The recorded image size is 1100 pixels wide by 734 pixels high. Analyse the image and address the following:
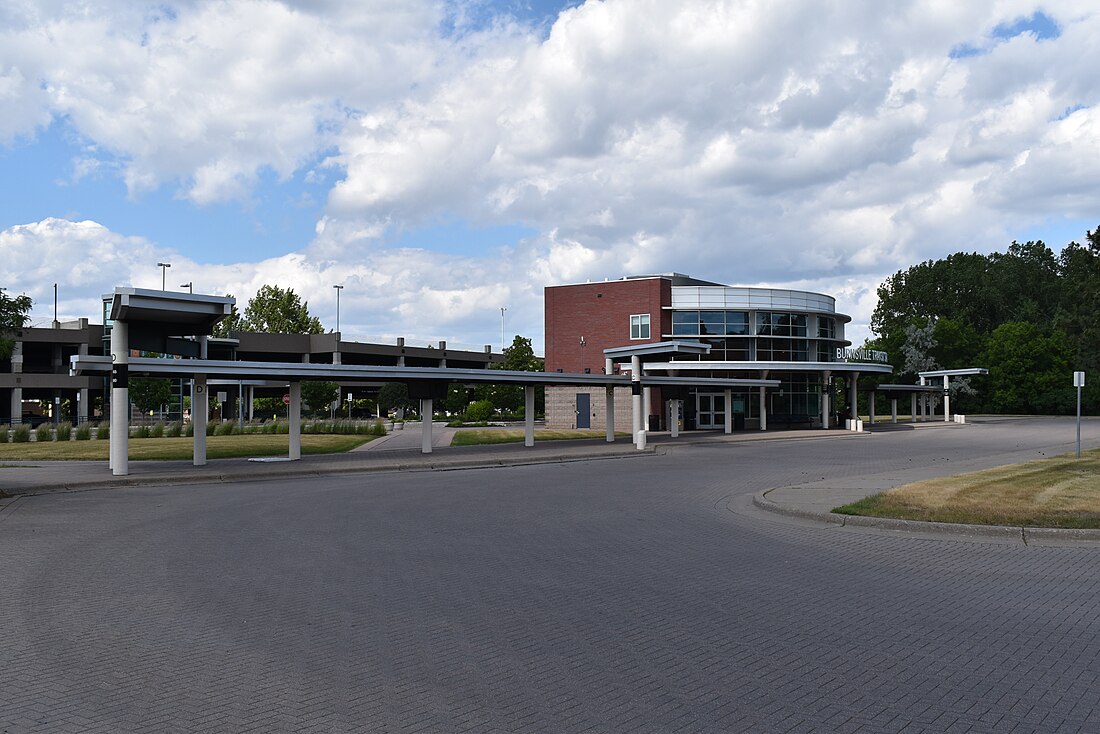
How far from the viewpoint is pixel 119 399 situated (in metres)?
22.5

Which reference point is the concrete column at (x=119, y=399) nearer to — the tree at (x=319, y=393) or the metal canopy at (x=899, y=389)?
the tree at (x=319, y=393)

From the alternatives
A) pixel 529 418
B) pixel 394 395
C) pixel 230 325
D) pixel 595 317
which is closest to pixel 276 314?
pixel 230 325

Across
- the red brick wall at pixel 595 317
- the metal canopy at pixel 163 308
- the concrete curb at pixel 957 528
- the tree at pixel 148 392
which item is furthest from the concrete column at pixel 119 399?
the tree at pixel 148 392

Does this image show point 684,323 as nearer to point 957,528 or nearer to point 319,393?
point 319,393

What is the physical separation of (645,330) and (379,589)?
4930 centimetres

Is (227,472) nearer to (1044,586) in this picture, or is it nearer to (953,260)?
(1044,586)

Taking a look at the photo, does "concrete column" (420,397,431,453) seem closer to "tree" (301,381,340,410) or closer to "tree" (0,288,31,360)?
"tree" (0,288,31,360)

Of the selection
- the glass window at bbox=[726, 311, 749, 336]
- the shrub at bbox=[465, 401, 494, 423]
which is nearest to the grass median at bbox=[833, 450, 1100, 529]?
the glass window at bbox=[726, 311, 749, 336]

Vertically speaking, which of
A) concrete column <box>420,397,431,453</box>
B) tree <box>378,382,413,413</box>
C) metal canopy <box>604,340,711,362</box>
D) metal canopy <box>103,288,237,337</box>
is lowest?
concrete column <box>420,397,431,453</box>

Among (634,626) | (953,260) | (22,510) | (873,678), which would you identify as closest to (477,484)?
(22,510)

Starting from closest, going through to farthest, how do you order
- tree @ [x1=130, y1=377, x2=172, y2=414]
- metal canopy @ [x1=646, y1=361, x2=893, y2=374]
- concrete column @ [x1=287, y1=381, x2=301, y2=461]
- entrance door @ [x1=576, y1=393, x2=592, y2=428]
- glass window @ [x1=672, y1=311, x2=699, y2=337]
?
concrete column @ [x1=287, y1=381, x2=301, y2=461], metal canopy @ [x1=646, y1=361, x2=893, y2=374], entrance door @ [x1=576, y1=393, x2=592, y2=428], glass window @ [x1=672, y1=311, x2=699, y2=337], tree @ [x1=130, y1=377, x2=172, y2=414]

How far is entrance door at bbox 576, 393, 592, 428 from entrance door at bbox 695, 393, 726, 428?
23.2 ft

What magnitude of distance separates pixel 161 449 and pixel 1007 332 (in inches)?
3273

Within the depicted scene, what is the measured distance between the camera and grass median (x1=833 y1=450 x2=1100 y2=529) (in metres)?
12.7
